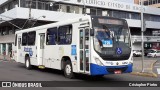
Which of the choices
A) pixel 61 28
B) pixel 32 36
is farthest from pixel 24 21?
pixel 61 28

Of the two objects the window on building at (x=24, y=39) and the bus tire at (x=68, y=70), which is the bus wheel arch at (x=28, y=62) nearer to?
the window on building at (x=24, y=39)

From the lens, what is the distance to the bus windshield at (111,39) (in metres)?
14.1

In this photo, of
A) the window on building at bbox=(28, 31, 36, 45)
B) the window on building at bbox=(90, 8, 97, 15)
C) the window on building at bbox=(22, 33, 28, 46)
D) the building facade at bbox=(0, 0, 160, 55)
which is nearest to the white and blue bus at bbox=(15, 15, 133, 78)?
the window on building at bbox=(28, 31, 36, 45)

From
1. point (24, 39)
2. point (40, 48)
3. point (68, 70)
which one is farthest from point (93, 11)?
point (68, 70)

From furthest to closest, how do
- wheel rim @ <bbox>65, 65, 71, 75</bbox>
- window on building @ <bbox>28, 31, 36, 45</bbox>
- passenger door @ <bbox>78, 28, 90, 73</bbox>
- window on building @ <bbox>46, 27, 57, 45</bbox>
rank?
window on building @ <bbox>28, 31, 36, 45</bbox> < window on building @ <bbox>46, 27, 57, 45</bbox> < wheel rim @ <bbox>65, 65, 71, 75</bbox> < passenger door @ <bbox>78, 28, 90, 73</bbox>

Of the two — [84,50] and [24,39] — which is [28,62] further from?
[84,50]

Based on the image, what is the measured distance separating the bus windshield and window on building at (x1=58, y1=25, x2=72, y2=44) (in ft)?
7.64

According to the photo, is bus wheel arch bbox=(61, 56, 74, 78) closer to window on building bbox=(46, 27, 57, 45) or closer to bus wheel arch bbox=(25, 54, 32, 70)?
window on building bbox=(46, 27, 57, 45)

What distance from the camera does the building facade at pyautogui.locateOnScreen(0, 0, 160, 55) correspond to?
178ft

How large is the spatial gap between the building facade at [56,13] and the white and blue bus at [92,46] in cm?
3008

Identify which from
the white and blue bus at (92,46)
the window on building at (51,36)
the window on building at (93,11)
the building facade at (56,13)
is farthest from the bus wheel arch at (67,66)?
the window on building at (93,11)

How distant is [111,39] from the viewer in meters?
14.3

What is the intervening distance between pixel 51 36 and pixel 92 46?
495 cm

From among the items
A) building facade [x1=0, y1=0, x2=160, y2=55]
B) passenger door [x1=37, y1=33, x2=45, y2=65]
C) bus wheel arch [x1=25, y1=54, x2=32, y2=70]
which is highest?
building facade [x1=0, y1=0, x2=160, y2=55]
